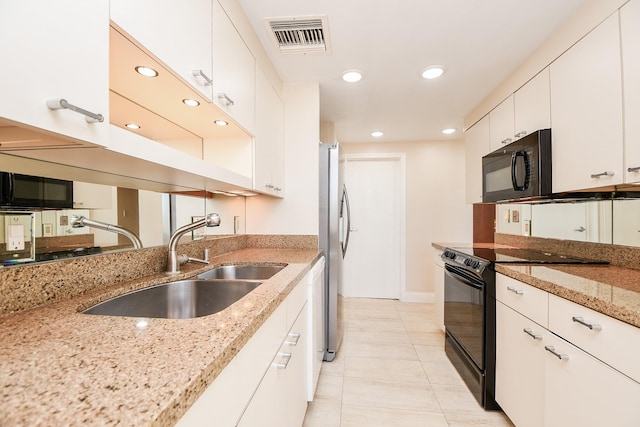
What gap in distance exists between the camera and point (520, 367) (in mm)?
1425

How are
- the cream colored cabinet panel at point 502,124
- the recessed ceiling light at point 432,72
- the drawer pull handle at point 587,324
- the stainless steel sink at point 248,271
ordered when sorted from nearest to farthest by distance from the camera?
the drawer pull handle at point 587,324, the stainless steel sink at point 248,271, the recessed ceiling light at point 432,72, the cream colored cabinet panel at point 502,124

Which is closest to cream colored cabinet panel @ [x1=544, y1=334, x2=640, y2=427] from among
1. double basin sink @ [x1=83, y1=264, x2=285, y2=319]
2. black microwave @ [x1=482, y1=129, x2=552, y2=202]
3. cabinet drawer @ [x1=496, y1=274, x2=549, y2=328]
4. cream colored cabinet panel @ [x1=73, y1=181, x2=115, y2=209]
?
cabinet drawer @ [x1=496, y1=274, x2=549, y2=328]

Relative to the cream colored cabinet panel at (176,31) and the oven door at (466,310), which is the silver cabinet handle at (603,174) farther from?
the cream colored cabinet panel at (176,31)

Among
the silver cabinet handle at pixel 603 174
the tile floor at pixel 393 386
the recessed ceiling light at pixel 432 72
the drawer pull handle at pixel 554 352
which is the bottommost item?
the tile floor at pixel 393 386

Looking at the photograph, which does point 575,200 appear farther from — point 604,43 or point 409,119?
point 409,119

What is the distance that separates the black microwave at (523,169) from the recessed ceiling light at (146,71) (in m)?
2.00

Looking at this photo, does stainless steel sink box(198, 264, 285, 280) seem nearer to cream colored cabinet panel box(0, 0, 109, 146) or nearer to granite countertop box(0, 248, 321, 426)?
granite countertop box(0, 248, 321, 426)

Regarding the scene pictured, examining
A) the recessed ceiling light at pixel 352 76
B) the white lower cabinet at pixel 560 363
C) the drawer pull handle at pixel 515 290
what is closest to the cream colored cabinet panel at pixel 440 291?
the white lower cabinet at pixel 560 363

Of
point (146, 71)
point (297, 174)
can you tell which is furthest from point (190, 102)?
point (297, 174)

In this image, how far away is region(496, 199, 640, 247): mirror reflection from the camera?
1.53 m

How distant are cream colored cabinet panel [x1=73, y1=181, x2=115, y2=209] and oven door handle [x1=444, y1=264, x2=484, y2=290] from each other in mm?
1984

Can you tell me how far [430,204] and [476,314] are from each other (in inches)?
91.9

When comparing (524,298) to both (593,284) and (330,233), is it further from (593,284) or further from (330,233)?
(330,233)

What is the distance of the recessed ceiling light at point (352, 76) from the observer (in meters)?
2.13
